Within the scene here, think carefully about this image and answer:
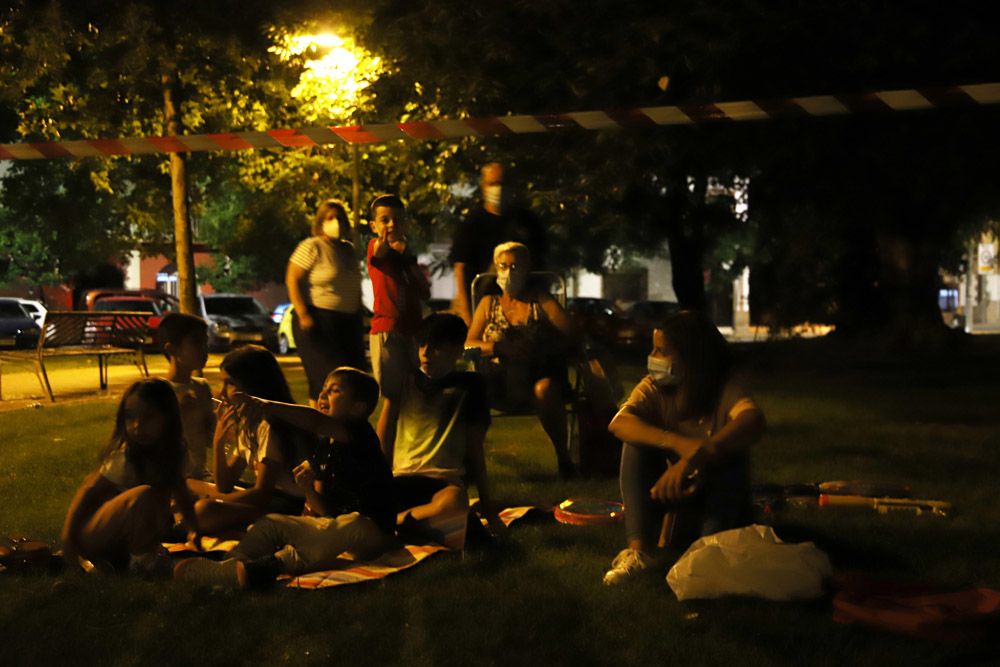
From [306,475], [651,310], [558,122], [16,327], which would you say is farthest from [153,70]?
[651,310]

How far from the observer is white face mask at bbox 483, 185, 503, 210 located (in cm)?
867

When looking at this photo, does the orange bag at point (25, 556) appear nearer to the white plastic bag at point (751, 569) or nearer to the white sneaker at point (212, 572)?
the white sneaker at point (212, 572)

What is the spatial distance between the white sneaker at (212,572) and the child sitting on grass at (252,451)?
70cm

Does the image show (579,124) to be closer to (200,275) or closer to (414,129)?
(414,129)

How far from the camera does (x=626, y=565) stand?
212 inches

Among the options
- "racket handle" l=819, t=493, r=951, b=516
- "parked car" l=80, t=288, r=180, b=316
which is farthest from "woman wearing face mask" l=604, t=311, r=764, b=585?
"parked car" l=80, t=288, r=180, b=316

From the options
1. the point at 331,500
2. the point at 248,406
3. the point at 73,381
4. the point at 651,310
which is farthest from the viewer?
the point at 651,310

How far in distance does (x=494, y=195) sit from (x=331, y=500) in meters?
3.39

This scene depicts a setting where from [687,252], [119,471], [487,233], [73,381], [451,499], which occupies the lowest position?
[73,381]

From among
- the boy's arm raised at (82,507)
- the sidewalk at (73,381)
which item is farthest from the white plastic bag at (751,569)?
the sidewalk at (73,381)

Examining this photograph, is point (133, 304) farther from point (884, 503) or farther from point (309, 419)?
point (309, 419)

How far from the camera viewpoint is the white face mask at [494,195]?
28.5 feet

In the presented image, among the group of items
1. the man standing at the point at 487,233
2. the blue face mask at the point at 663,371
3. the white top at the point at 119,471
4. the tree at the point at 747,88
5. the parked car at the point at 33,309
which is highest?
the tree at the point at 747,88

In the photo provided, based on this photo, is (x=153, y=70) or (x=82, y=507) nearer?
(x=82, y=507)
